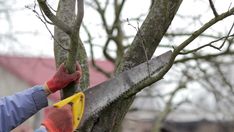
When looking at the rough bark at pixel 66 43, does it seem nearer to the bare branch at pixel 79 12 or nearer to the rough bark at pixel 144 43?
the rough bark at pixel 144 43

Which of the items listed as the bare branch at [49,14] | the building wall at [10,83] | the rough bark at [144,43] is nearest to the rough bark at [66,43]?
the rough bark at [144,43]

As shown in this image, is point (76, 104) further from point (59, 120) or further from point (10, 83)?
point (10, 83)

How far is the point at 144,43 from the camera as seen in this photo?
12.6ft

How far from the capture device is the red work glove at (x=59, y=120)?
12.4 feet

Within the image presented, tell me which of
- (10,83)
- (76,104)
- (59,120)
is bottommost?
(10,83)

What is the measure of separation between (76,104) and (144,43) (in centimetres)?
65

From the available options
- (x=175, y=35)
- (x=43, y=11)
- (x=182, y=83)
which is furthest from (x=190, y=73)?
(x=43, y=11)

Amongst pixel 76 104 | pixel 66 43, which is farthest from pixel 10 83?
pixel 76 104

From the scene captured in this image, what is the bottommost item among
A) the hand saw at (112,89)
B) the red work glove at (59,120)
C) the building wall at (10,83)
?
the building wall at (10,83)

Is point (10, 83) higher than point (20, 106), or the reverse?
point (20, 106)

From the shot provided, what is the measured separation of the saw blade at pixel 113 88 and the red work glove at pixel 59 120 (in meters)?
0.12

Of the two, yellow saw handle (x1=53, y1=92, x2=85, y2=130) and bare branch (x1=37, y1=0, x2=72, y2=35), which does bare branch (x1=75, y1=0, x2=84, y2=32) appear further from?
yellow saw handle (x1=53, y1=92, x2=85, y2=130)

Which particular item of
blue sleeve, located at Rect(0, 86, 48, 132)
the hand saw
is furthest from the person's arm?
the hand saw

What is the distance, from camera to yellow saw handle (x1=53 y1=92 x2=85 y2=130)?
12.2ft
